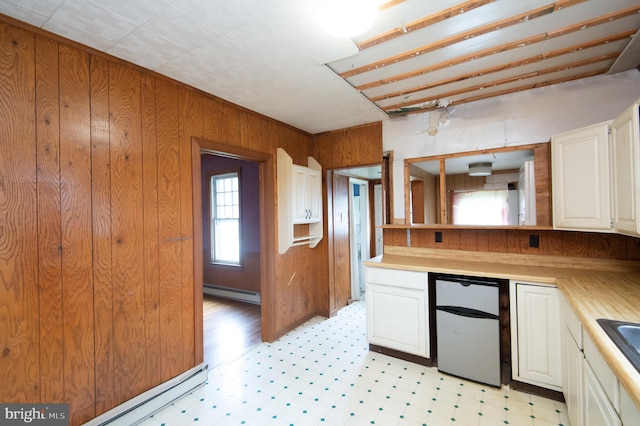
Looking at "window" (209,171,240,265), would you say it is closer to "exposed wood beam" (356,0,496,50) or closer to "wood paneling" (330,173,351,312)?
"wood paneling" (330,173,351,312)

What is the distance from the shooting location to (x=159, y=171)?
216 centimetres

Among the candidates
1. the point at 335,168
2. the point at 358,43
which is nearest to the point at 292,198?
the point at 335,168

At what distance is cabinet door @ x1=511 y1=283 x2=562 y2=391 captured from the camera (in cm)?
204

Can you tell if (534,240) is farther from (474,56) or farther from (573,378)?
(474,56)

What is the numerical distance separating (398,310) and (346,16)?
2381mm

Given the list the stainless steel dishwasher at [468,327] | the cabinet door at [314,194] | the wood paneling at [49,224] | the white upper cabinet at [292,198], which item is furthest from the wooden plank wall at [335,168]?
→ the wood paneling at [49,224]

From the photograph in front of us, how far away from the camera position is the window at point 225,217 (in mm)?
4934

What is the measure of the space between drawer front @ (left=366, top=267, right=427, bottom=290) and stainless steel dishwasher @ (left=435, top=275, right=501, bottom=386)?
0.45 ft

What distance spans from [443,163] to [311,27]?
1970 mm

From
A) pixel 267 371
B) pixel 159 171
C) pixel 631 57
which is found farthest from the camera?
pixel 267 371

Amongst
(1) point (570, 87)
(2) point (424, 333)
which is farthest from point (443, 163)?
(2) point (424, 333)

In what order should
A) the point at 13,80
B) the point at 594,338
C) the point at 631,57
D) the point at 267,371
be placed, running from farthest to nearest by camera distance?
1. the point at 267,371
2. the point at 631,57
3. the point at 13,80
4. the point at 594,338

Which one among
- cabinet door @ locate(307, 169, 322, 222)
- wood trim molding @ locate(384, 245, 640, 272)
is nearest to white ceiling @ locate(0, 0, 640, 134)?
cabinet door @ locate(307, 169, 322, 222)

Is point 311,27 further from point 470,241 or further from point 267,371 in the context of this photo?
point 267,371
